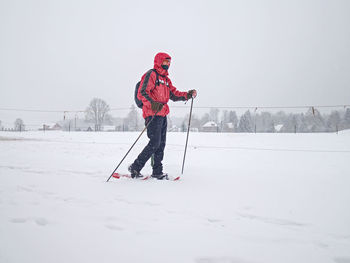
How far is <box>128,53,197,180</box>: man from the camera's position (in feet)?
9.23

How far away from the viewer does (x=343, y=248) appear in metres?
1.15

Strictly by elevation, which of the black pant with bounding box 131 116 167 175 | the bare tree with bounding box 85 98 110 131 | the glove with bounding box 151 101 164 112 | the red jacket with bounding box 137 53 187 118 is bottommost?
the black pant with bounding box 131 116 167 175

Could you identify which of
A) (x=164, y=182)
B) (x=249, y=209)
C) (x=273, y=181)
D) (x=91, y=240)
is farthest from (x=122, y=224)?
(x=273, y=181)

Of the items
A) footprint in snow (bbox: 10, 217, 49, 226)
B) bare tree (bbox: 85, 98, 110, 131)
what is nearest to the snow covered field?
footprint in snow (bbox: 10, 217, 49, 226)

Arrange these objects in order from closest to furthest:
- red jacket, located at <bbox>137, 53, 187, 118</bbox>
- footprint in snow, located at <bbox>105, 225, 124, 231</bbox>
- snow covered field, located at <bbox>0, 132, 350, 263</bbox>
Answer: snow covered field, located at <bbox>0, 132, 350, 263</bbox>
footprint in snow, located at <bbox>105, 225, 124, 231</bbox>
red jacket, located at <bbox>137, 53, 187, 118</bbox>

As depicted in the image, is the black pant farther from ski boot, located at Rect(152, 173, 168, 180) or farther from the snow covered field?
the snow covered field

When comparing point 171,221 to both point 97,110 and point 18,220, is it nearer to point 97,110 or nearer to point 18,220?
point 18,220

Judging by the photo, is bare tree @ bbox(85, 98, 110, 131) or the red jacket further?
bare tree @ bbox(85, 98, 110, 131)

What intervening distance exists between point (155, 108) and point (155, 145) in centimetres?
56

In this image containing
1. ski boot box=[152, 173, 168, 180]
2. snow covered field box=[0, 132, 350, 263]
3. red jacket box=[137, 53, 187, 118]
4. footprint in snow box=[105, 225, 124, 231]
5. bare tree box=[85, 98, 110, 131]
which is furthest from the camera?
bare tree box=[85, 98, 110, 131]

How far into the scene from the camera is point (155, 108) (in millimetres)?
2822

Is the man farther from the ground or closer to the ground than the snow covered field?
farther from the ground

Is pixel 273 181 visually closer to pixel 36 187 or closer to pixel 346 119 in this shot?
pixel 36 187

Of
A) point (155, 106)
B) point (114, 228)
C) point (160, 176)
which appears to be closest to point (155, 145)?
point (160, 176)
